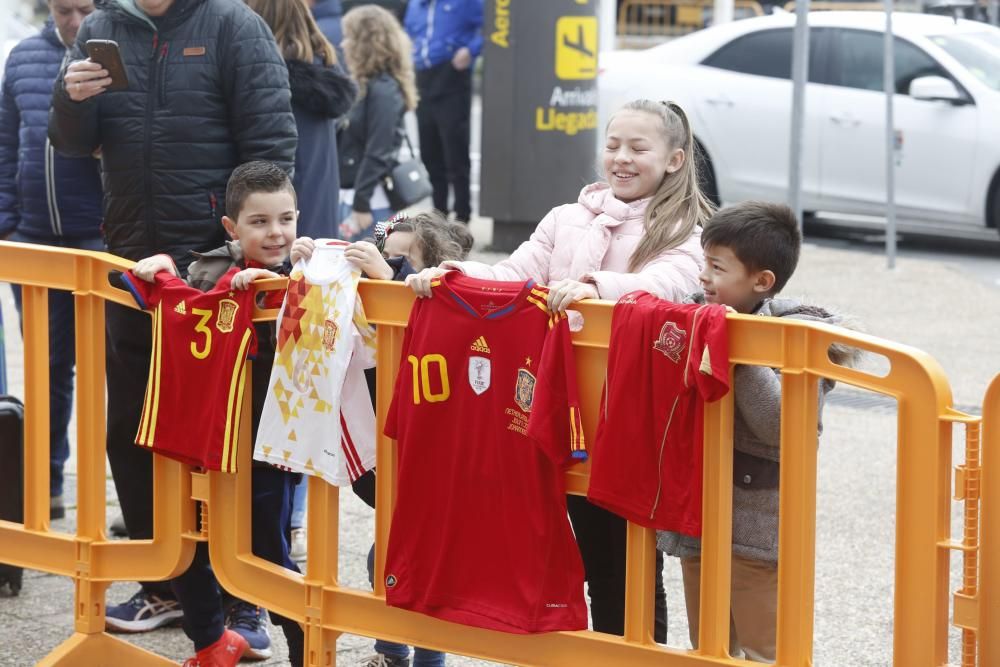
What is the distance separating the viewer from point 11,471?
17.0 ft

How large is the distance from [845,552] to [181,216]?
2.56 meters

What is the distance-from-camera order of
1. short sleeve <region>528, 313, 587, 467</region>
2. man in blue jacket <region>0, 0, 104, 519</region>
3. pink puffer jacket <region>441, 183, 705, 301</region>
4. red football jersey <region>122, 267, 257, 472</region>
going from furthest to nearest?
man in blue jacket <region>0, 0, 104, 519</region>, red football jersey <region>122, 267, 257, 472</region>, pink puffer jacket <region>441, 183, 705, 301</region>, short sleeve <region>528, 313, 587, 467</region>

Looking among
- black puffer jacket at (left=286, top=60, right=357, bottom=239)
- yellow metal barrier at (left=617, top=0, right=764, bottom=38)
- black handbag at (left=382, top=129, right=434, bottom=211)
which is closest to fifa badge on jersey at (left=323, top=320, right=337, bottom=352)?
black puffer jacket at (left=286, top=60, right=357, bottom=239)

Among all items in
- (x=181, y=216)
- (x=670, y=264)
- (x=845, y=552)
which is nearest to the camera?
(x=670, y=264)

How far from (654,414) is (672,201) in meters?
0.78

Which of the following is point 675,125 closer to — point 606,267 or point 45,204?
point 606,267

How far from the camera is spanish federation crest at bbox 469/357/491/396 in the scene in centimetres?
364

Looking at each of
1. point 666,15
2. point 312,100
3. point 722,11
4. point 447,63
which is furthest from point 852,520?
point 666,15

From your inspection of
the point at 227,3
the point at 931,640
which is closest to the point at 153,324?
the point at 227,3

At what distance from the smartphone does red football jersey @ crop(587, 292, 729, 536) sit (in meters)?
1.96

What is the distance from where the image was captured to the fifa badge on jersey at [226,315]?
409cm

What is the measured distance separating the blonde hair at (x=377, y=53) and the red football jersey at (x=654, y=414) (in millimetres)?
4715

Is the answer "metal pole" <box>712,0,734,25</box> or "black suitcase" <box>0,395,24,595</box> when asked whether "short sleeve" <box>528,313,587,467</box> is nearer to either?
"black suitcase" <box>0,395,24,595</box>

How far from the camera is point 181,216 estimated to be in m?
4.84
